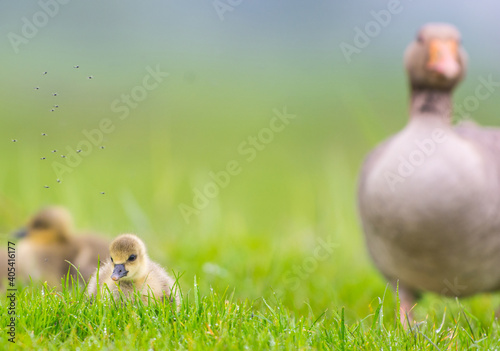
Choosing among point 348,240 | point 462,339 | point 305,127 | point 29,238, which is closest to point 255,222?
point 348,240

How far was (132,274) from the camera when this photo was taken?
2.48 m

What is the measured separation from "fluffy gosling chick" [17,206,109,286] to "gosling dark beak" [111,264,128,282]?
4.15ft

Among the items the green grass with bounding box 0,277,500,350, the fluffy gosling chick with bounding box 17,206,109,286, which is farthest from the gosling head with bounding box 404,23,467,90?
the fluffy gosling chick with bounding box 17,206,109,286

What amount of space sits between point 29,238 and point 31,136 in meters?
2.06

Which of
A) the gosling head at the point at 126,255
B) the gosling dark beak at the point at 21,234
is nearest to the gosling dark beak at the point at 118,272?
the gosling head at the point at 126,255

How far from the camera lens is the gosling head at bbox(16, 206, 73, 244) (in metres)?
4.25

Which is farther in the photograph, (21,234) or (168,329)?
(21,234)

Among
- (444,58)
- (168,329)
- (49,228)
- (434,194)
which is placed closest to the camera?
(168,329)

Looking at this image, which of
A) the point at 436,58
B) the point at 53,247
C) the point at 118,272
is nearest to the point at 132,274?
the point at 118,272

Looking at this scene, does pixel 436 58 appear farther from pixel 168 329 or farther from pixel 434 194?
pixel 168 329

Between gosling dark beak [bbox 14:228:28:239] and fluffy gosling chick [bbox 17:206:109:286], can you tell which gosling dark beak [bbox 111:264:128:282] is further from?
gosling dark beak [bbox 14:228:28:239]

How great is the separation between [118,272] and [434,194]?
6.45ft

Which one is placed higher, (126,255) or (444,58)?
(444,58)

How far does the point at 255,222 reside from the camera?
10.1 m
